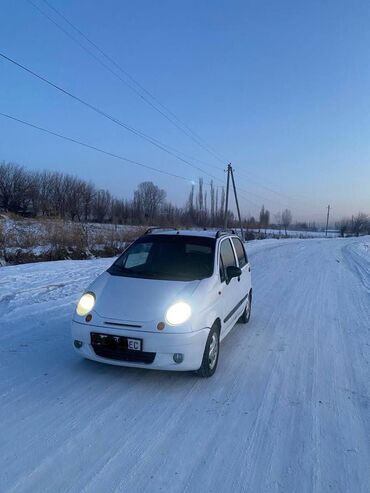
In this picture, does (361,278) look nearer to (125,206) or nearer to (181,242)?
(181,242)

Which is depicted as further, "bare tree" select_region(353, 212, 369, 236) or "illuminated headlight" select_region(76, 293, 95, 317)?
"bare tree" select_region(353, 212, 369, 236)

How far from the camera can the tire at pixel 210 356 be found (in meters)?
4.39

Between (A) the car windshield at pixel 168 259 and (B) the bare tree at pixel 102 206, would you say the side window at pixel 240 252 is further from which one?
(B) the bare tree at pixel 102 206

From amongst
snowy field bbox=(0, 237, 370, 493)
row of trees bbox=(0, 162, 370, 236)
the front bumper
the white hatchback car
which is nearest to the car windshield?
the white hatchback car

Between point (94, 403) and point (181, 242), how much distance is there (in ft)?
8.88

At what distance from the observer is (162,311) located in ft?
13.8

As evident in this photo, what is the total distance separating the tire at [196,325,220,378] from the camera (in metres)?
4.39

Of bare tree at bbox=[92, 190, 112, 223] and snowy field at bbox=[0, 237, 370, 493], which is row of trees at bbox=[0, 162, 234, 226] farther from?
snowy field at bbox=[0, 237, 370, 493]

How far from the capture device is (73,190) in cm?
8331

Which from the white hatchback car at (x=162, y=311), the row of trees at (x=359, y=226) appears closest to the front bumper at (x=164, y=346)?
the white hatchback car at (x=162, y=311)

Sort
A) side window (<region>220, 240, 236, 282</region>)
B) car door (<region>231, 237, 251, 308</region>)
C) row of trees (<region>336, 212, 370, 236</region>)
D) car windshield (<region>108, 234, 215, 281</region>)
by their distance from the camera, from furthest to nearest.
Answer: row of trees (<region>336, 212, 370, 236</region>) → car door (<region>231, 237, 251, 308</region>) → side window (<region>220, 240, 236, 282</region>) → car windshield (<region>108, 234, 215, 281</region>)

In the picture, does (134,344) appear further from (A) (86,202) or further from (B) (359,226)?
(B) (359,226)

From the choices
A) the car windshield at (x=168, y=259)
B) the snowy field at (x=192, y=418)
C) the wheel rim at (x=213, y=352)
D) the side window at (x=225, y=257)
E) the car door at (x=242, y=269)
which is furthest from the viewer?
the car door at (x=242, y=269)

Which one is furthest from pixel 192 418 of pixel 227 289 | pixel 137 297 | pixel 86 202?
pixel 86 202
